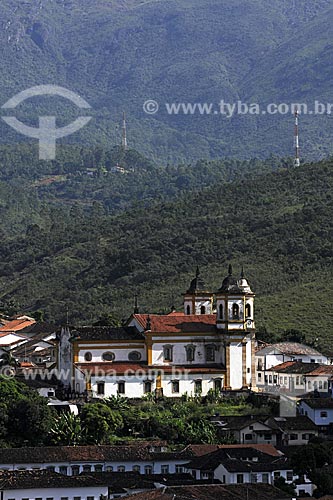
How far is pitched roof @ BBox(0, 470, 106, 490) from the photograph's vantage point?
4866 cm

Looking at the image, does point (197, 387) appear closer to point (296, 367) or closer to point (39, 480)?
point (296, 367)

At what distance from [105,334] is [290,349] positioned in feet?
52.0

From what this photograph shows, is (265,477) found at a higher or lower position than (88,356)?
lower

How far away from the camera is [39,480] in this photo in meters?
49.4

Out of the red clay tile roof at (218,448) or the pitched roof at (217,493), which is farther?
the red clay tile roof at (218,448)

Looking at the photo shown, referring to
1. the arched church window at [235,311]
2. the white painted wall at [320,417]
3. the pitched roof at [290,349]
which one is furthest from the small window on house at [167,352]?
the pitched roof at [290,349]

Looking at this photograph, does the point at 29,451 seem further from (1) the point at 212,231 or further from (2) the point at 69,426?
(1) the point at 212,231

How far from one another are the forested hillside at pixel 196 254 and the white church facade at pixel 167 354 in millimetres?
17649

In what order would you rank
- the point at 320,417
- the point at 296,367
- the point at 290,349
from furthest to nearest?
the point at 290,349, the point at 296,367, the point at 320,417

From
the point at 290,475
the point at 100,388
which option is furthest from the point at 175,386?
the point at 290,475

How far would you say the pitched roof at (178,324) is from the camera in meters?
69.3

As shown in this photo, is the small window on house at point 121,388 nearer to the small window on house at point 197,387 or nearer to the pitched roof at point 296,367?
the small window on house at point 197,387

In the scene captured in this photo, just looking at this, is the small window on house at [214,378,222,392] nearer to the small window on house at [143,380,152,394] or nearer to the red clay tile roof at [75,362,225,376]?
the red clay tile roof at [75,362,225,376]

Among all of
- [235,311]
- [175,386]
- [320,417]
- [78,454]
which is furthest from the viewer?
[235,311]
